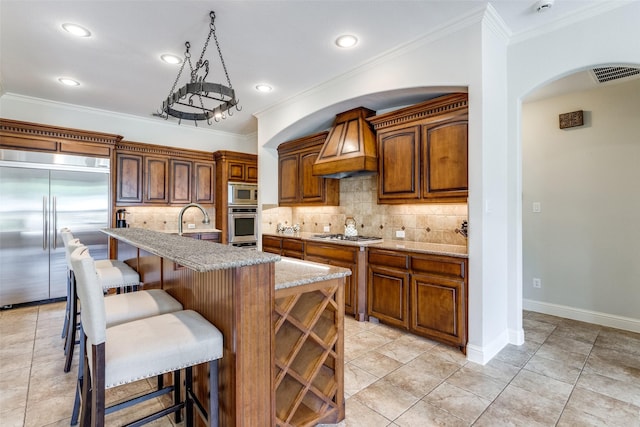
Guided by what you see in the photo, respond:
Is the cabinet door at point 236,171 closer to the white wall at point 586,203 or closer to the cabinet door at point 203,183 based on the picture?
the cabinet door at point 203,183

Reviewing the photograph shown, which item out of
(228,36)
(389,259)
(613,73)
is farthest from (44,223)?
(613,73)

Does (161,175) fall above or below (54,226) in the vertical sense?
above

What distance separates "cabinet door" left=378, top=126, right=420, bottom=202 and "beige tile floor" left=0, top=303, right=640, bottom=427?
1.49m

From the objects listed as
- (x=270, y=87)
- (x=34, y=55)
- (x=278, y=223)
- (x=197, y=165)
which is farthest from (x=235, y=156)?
(x=34, y=55)

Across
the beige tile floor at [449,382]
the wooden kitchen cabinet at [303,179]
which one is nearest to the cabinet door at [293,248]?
the wooden kitchen cabinet at [303,179]

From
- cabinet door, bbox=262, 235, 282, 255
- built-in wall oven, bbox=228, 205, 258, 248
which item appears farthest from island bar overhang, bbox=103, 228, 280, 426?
built-in wall oven, bbox=228, 205, 258, 248

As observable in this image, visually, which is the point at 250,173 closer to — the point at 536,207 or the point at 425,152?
the point at 425,152

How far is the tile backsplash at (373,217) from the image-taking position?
344 centimetres

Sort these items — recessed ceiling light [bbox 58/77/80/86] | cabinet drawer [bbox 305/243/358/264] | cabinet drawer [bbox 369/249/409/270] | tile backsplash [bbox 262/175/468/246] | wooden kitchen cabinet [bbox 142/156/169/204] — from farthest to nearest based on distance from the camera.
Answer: wooden kitchen cabinet [bbox 142/156/169/204], recessed ceiling light [bbox 58/77/80/86], cabinet drawer [bbox 305/243/358/264], tile backsplash [bbox 262/175/468/246], cabinet drawer [bbox 369/249/409/270]

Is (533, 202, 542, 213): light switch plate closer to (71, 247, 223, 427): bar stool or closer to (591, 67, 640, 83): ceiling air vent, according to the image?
(591, 67, 640, 83): ceiling air vent

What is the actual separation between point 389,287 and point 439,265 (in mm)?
629

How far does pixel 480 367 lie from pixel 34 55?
206 inches

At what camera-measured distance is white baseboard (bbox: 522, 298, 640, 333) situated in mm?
3273

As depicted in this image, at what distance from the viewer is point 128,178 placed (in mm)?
5051
